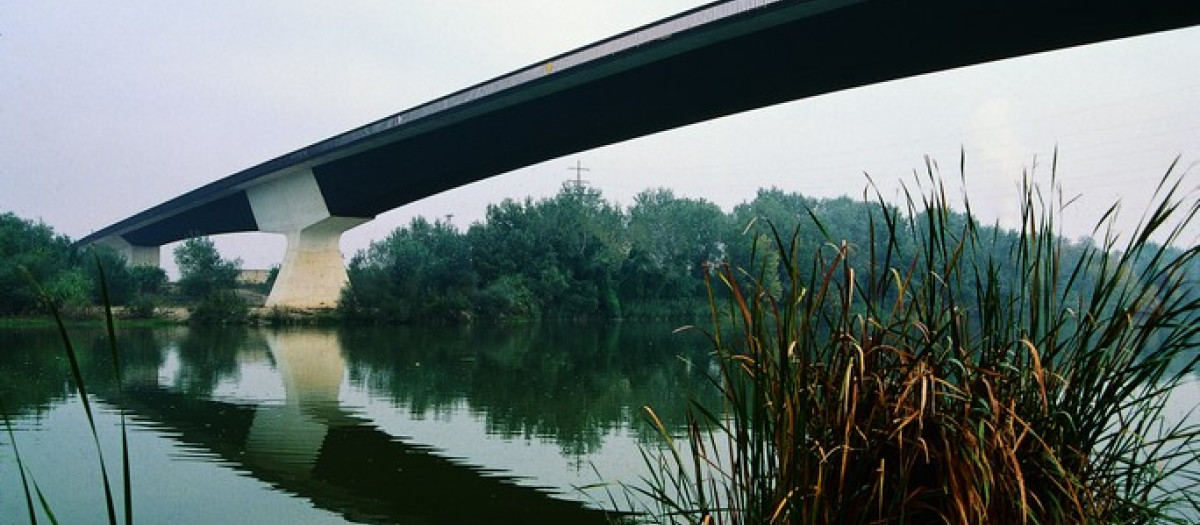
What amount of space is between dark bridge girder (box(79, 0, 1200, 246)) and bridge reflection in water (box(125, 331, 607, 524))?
8.20 meters

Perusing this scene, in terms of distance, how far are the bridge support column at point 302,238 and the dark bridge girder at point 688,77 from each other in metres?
0.96

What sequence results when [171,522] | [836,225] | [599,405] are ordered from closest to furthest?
[171,522] → [599,405] → [836,225]

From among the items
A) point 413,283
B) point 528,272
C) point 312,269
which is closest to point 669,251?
point 528,272

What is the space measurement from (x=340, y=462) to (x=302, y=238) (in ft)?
78.6

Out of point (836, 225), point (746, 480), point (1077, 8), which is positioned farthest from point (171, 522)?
point (836, 225)

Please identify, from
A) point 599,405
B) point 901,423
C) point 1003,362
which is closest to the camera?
point 901,423

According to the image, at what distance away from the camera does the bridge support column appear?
98.8ft

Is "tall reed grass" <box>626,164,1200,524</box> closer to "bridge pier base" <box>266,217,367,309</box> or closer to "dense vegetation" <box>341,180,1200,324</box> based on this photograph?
"dense vegetation" <box>341,180,1200,324</box>

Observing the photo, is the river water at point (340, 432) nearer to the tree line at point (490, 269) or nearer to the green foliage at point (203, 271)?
the tree line at point (490, 269)

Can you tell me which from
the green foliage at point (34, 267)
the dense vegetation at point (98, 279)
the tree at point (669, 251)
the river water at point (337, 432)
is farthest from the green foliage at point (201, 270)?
the tree at point (669, 251)

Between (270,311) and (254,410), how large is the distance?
1992 cm

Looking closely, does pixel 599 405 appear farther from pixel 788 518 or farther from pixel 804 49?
pixel 788 518

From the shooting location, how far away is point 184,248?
32125 millimetres

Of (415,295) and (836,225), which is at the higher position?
(836,225)
